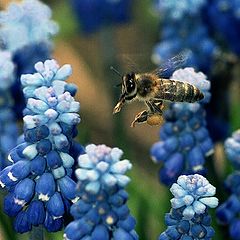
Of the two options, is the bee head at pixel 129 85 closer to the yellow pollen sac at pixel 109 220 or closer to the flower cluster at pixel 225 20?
the yellow pollen sac at pixel 109 220

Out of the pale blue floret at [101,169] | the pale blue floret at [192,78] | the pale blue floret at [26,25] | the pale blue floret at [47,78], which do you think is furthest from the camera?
the pale blue floret at [26,25]

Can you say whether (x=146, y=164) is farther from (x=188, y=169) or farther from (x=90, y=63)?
(x=188, y=169)

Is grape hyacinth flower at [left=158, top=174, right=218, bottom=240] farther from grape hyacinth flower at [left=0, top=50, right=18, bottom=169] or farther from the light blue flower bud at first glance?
grape hyacinth flower at [left=0, top=50, right=18, bottom=169]

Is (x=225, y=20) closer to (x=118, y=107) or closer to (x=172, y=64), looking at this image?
(x=172, y=64)

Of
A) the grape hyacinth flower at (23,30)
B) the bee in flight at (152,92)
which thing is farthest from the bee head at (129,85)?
the grape hyacinth flower at (23,30)

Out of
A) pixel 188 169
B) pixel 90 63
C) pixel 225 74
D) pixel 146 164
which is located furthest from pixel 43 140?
pixel 90 63

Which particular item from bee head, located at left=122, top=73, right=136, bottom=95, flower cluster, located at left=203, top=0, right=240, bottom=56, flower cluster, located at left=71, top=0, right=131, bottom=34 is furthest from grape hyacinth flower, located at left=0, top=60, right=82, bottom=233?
flower cluster, located at left=71, top=0, right=131, bottom=34
